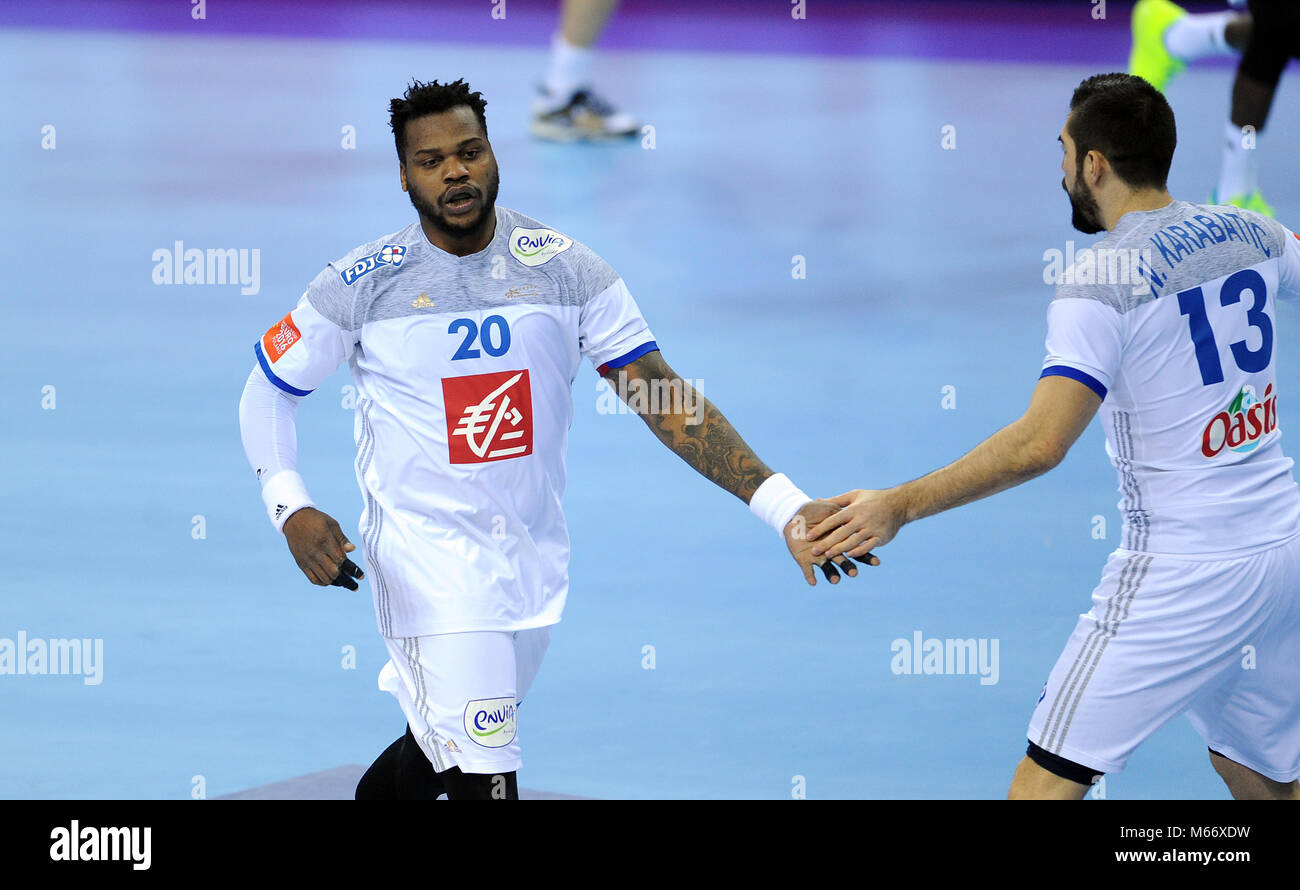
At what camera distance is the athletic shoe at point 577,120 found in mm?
12453

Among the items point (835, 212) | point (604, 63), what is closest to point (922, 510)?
point (835, 212)

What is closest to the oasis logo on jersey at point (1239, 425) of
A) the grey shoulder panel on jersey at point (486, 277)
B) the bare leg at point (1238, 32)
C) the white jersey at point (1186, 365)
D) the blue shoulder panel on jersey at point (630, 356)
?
the white jersey at point (1186, 365)

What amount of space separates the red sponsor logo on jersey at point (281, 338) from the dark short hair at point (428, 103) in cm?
44

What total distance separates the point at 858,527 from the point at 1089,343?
714mm

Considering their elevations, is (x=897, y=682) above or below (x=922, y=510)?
below

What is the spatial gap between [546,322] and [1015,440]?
103 cm

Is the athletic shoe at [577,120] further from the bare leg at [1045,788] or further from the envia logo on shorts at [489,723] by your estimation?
the bare leg at [1045,788]

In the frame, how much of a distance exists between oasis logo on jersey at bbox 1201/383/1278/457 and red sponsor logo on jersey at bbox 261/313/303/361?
1935 mm

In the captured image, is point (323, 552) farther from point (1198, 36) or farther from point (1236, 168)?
point (1198, 36)

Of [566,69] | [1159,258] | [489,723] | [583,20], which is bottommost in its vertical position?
[489,723]

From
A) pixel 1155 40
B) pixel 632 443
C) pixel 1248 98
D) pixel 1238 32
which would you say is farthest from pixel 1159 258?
pixel 1155 40

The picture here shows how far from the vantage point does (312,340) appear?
3568 millimetres
